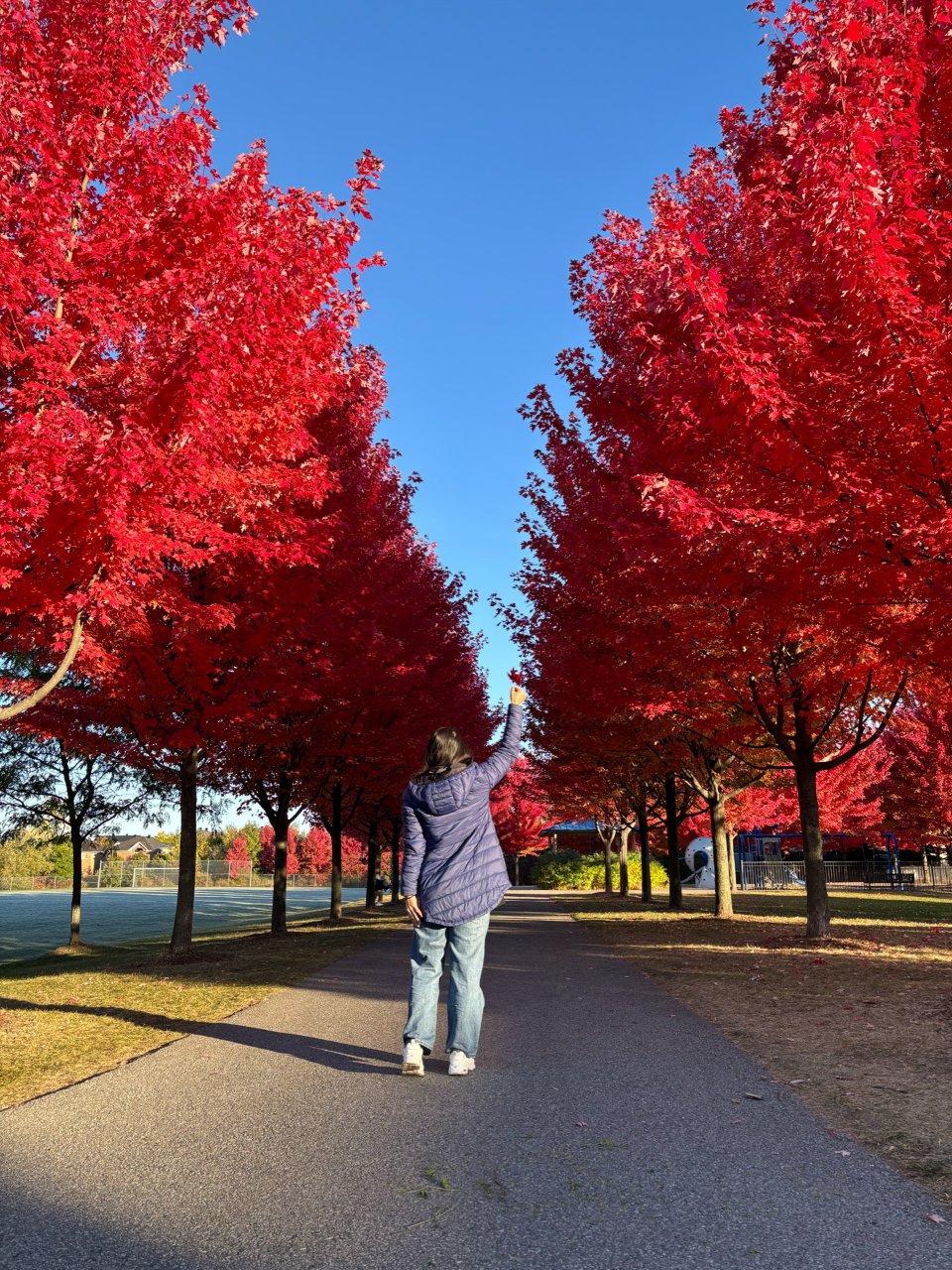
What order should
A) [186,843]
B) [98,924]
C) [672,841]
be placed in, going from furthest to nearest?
[98,924]
[672,841]
[186,843]

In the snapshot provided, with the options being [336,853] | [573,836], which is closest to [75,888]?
[336,853]

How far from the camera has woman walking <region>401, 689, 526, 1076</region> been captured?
Result: 190 inches

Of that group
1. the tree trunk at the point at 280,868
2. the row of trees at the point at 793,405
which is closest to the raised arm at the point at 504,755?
the row of trees at the point at 793,405

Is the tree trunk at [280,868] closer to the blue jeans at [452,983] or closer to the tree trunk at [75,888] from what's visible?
the tree trunk at [75,888]

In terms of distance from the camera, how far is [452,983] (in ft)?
16.1

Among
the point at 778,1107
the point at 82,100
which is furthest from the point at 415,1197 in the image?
the point at 82,100

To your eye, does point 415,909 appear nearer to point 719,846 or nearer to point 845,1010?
point 845,1010

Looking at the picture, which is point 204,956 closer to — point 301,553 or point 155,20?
point 301,553

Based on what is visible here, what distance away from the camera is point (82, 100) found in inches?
252

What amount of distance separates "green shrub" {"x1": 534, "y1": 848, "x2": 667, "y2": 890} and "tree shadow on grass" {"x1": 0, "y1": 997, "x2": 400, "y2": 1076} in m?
37.2

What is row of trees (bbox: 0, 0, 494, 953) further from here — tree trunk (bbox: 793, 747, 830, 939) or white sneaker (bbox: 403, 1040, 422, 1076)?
tree trunk (bbox: 793, 747, 830, 939)

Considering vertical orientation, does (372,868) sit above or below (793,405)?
below

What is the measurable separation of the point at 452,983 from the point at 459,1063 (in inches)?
15.9

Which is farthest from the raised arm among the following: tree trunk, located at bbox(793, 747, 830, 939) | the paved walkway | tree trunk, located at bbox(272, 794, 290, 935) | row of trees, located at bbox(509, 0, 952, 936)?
tree trunk, located at bbox(272, 794, 290, 935)
